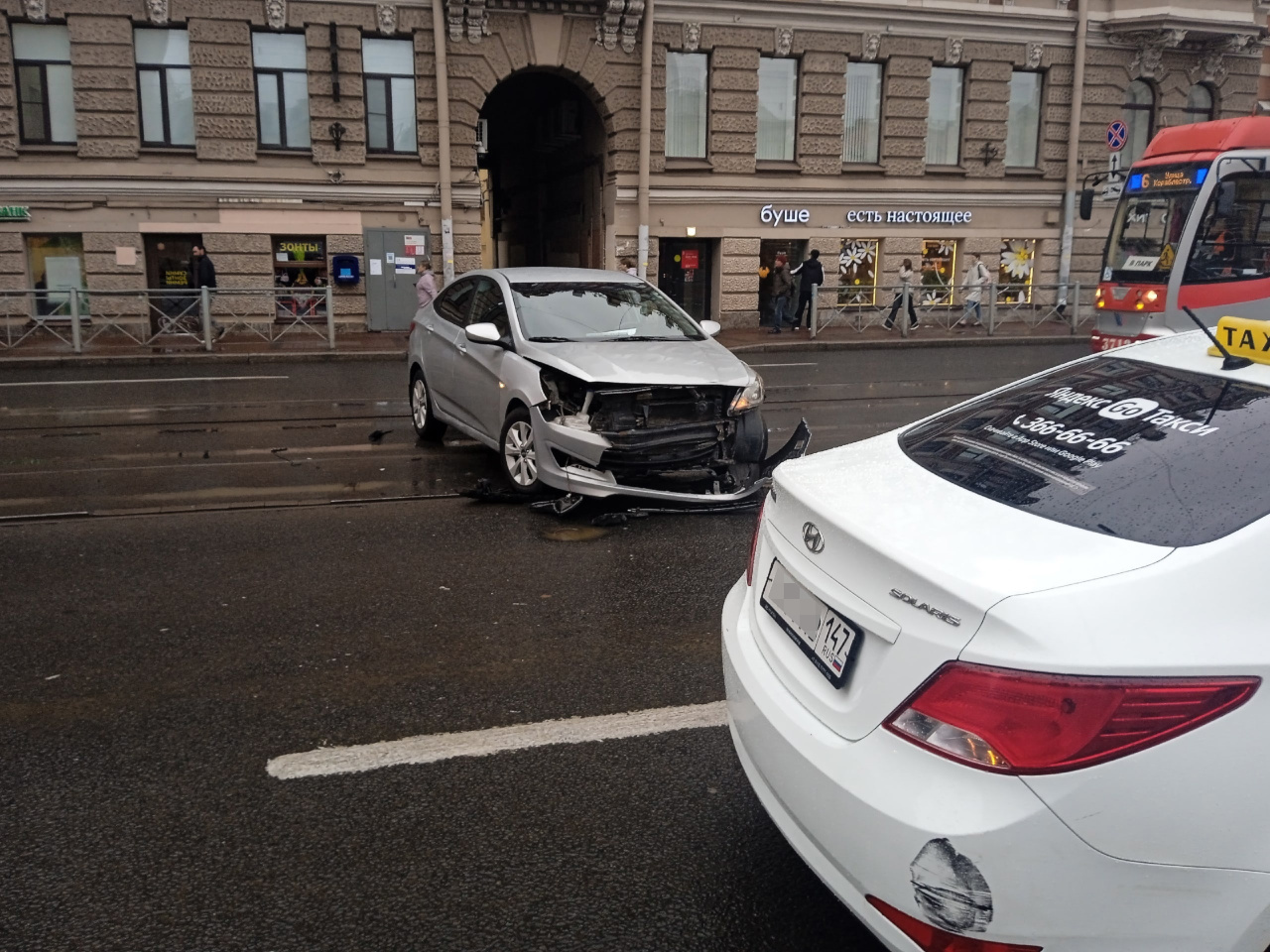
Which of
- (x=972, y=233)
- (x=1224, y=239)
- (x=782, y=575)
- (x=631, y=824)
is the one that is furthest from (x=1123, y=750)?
(x=972, y=233)

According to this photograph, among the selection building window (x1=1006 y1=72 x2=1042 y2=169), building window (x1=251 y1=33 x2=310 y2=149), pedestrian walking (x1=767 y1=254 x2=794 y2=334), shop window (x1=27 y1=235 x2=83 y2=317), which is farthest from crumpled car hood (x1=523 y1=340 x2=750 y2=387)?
building window (x1=1006 y1=72 x2=1042 y2=169)

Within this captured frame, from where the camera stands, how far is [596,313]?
861 cm

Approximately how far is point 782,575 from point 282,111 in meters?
23.4

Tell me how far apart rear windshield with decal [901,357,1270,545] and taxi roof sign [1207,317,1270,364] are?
0.12m

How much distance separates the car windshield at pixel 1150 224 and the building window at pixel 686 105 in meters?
11.2

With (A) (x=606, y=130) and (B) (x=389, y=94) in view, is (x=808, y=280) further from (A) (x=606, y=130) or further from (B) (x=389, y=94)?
(B) (x=389, y=94)

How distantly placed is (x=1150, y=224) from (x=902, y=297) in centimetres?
833

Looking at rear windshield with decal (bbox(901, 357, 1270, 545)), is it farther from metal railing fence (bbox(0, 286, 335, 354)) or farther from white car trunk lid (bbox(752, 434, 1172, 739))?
metal railing fence (bbox(0, 286, 335, 354))

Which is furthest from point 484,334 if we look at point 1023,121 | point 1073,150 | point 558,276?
point 1073,150

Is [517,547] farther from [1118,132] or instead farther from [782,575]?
[1118,132]

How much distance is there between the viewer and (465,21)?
23.9 meters

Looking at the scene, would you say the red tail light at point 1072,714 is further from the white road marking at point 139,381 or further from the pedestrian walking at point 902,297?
the pedestrian walking at point 902,297

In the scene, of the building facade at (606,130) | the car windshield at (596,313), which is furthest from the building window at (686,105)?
the car windshield at (596,313)

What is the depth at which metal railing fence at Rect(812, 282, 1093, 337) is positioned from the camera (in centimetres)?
2447
